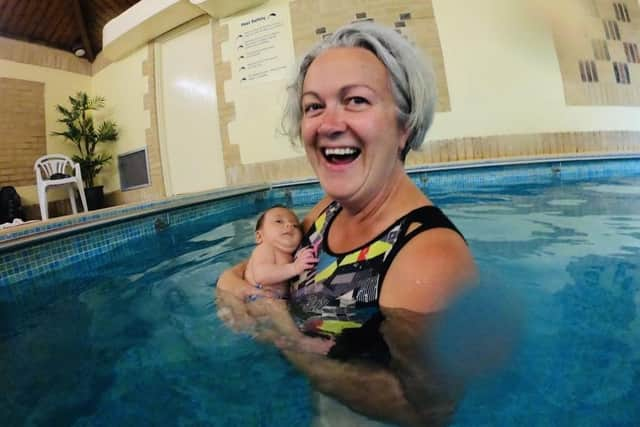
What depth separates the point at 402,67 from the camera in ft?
3.14

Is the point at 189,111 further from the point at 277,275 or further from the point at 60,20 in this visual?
the point at 277,275

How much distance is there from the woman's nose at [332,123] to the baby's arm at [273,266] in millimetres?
431

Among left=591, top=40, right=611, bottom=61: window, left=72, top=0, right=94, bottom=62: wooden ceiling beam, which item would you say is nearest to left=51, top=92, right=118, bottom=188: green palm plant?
left=72, top=0, right=94, bottom=62: wooden ceiling beam

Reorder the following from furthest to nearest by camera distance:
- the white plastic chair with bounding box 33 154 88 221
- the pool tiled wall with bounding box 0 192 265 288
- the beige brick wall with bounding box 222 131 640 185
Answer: the beige brick wall with bounding box 222 131 640 185
the white plastic chair with bounding box 33 154 88 221
the pool tiled wall with bounding box 0 192 265 288

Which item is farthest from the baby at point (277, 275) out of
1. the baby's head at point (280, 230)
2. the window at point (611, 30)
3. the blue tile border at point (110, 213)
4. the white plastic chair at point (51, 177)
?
the window at point (611, 30)

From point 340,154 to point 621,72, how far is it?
834cm

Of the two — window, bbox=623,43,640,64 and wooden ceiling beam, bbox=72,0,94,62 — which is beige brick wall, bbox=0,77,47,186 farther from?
window, bbox=623,43,640,64

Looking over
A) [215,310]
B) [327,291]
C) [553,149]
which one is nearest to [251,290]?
[215,310]

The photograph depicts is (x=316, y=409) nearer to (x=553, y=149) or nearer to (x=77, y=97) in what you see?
(x=553, y=149)

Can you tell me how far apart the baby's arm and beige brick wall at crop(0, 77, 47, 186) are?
793cm

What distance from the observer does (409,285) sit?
2.68 feet

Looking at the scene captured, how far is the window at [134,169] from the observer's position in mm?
7605

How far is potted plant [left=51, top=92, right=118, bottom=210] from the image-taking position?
24.0 feet

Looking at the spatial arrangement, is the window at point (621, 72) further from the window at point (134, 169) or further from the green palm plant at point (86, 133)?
the green palm plant at point (86, 133)
